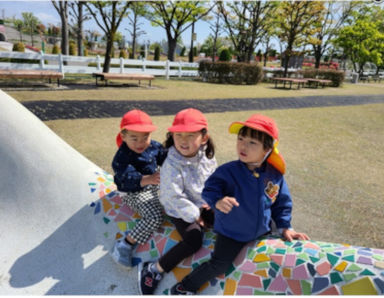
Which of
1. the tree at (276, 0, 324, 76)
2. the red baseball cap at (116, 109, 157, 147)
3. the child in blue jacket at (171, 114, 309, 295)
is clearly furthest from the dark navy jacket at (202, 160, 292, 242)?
the tree at (276, 0, 324, 76)

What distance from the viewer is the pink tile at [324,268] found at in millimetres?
1475

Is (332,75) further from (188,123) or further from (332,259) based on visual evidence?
(332,259)

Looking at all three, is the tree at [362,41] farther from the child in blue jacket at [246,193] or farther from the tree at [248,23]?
the child in blue jacket at [246,193]

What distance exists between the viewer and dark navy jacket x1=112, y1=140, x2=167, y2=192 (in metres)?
1.99

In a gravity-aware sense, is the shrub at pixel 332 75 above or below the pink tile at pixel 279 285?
above

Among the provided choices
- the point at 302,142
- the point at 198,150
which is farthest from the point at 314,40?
the point at 198,150

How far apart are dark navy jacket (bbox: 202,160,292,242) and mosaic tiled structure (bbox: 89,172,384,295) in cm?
12

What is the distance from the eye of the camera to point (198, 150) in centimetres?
196

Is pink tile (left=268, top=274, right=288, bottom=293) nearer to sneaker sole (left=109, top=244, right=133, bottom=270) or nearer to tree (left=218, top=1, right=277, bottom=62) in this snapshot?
sneaker sole (left=109, top=244, right=133, bottom=270)

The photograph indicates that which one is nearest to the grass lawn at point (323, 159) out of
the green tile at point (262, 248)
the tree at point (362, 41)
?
the green tile at point (262, 248)

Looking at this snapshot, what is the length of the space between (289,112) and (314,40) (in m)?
24.3

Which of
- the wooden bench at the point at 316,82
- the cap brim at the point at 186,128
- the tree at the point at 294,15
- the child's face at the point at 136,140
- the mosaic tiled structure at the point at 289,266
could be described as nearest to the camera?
the mosaic tiled structure at the point at 289,266

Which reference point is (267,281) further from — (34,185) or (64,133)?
(64,133)

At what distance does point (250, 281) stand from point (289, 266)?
233 mm
